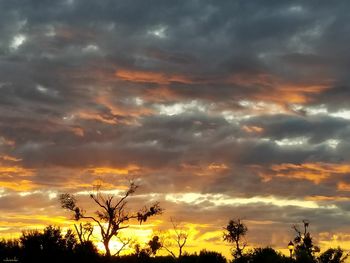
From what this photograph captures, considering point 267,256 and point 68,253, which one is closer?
point 68,253

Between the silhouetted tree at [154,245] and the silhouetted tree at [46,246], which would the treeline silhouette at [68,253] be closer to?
the silhouetted tree at [46,246]

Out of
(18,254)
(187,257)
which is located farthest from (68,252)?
(187,257)

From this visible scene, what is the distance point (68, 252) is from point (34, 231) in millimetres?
7713

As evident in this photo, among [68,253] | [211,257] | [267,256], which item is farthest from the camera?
[211,257]

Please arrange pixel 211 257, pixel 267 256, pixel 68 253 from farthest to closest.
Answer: pixel 211 257, pixel 267 256, pixel 68 253

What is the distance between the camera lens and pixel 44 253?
→ 61.5 m

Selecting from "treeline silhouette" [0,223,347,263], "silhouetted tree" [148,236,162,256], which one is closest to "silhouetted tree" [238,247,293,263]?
"treeline silhouette" [0,223,347,263]

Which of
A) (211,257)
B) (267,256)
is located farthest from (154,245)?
(267,256)

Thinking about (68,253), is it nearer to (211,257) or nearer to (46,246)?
(46,246)

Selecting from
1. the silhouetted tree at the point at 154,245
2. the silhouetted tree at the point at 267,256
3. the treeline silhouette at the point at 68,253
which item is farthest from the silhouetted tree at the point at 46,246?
the silhouetted tree at the point at 154,245

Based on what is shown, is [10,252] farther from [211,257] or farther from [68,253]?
[211,257]

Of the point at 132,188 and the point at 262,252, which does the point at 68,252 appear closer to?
the point at 132,188

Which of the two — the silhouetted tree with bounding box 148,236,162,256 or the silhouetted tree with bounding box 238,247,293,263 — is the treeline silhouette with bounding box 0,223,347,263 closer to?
the silhouetted tree with bounding box 238,247,293,263

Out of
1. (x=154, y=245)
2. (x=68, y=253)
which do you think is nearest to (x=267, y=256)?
(x=68, y=253)
